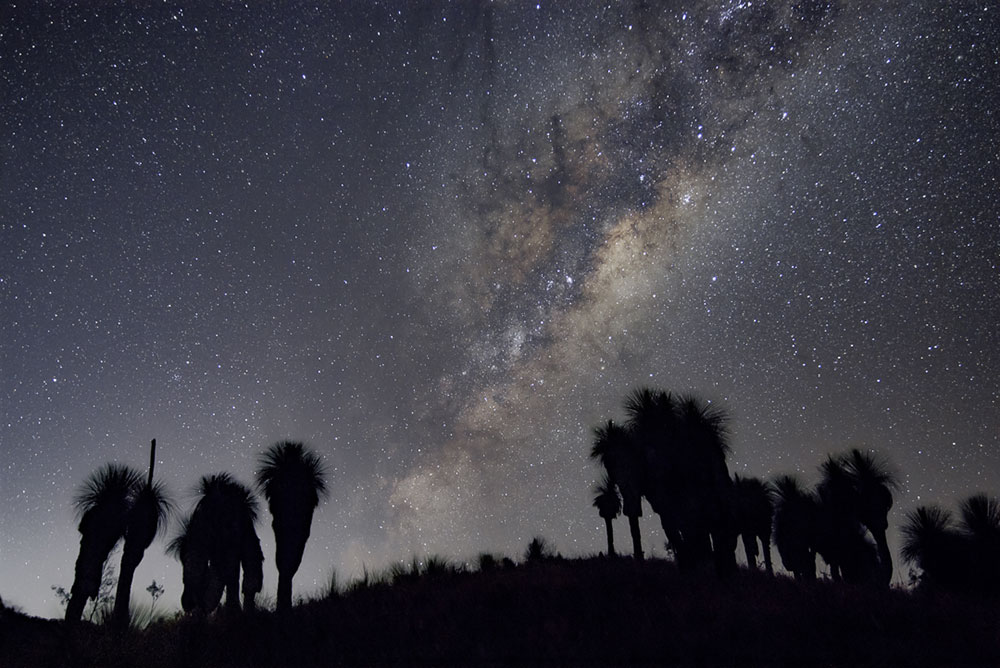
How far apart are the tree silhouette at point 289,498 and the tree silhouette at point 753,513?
73.4 ft

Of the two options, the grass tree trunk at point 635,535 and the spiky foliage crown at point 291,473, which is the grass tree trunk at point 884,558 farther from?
the spiky foliage crown at point 291,473

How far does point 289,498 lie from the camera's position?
74.2ft

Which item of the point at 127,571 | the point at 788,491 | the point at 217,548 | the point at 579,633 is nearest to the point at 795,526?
the point at 788,491

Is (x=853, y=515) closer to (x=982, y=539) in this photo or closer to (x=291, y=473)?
(x=982, y=539)

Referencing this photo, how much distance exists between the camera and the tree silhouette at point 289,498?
70.6ft

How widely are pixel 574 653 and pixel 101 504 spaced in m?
21.0

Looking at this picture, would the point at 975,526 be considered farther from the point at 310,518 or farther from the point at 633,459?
the point at 310,518

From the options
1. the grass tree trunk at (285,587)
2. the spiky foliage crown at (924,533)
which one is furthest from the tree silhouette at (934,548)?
the grass tree trunk at (285,587)

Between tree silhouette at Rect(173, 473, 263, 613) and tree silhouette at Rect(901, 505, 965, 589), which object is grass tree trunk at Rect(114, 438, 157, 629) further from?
tree silhouette at Rect(901, 505, 965, 589)

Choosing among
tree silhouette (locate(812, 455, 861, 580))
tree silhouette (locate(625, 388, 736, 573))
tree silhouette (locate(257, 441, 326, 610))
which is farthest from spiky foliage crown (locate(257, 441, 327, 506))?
tree silhouette (locate(812, 455, 861, 580))

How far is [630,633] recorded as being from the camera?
440 inches

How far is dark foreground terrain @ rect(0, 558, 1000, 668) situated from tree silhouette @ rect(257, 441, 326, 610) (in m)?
6.05

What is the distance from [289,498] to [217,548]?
4.95m

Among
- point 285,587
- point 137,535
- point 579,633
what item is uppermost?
point 137,535
